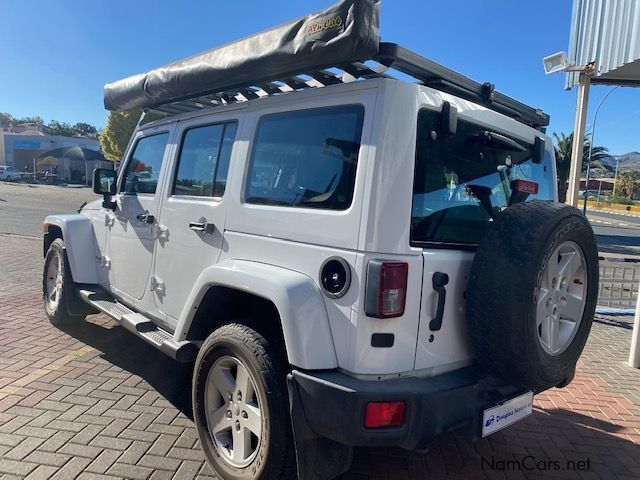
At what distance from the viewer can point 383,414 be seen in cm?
206

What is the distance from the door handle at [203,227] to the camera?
293 centimetres

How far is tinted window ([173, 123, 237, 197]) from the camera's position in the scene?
9.93 feet

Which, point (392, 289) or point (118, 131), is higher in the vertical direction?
point (118, 131)

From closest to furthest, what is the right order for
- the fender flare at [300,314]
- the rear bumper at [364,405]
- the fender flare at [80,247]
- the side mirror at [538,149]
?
1. the rear bumper at [364,405]
2. the fender flare at [300,314]
3. the side mirror at [538,149]
4. the fender flare at [80,247]

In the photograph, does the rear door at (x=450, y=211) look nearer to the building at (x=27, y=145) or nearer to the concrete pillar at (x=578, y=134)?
the concrete pillar at (x=578, y=134)

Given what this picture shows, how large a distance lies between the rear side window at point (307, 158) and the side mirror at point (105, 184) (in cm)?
206

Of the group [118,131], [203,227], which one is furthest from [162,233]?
[118,131]

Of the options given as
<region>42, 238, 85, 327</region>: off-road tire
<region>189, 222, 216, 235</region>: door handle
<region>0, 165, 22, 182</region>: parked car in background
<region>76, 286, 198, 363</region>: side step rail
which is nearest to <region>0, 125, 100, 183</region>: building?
<region>0, 165, 22, 182</region>: parked car in background

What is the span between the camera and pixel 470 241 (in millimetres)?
2553

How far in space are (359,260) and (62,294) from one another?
3668 millimetres

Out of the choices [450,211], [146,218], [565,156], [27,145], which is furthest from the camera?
[27,145]

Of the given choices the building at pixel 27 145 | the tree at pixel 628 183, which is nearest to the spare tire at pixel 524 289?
the building at pixel 27 145

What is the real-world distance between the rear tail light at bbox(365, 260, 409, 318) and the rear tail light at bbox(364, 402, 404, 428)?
373 mm

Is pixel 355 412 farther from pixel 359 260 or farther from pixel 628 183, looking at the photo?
pixel 628 183
